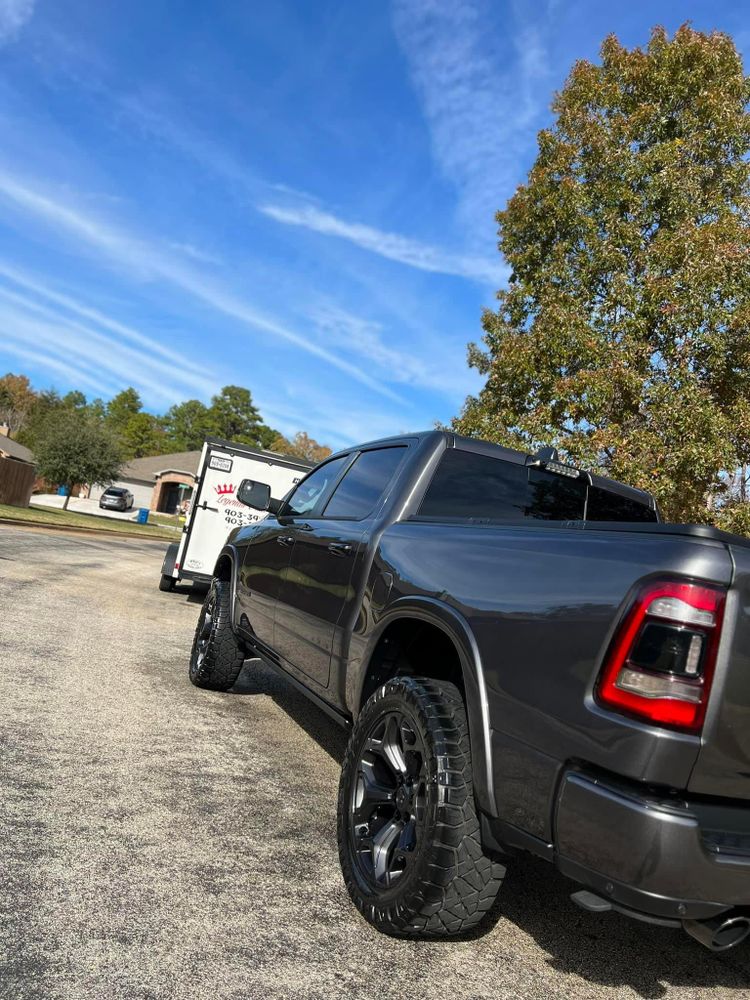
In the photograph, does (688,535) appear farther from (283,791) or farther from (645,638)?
(283,791)

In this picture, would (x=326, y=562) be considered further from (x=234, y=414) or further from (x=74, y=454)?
(x=234, y=414)

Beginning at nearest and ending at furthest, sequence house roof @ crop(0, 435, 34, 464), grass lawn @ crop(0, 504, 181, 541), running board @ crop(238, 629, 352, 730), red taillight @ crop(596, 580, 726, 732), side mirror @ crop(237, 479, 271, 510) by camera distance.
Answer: red taillight @ crop(596, 580, 726, 732)
running board @ crop(238, 629, 352, 730)
side mirror @ crop(237, 479, 271, 510)
grass lawn @ crop(0, 504, 181, 541)
house roof @ crop(0, 435, 34, 464)

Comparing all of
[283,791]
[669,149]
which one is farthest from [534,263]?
[283,791]

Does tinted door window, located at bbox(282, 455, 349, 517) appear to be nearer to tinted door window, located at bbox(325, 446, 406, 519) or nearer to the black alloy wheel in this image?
tinted door window, located at bbox(325, 446, 406, 519)

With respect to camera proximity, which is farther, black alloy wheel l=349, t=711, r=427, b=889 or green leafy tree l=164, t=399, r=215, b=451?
green leafy tree l=164, t=399, r=215, b=451

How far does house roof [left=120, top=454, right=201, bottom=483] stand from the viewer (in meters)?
70.6

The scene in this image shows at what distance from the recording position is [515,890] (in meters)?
3.51

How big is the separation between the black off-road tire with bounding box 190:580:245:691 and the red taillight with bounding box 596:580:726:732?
13.5 feet

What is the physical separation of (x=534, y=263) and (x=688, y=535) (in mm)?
13859

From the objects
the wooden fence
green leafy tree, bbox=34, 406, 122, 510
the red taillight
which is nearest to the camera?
the red taillight

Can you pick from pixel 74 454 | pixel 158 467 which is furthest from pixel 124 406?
pixel 74 454

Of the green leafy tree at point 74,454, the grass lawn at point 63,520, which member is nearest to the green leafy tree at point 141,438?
the green leafy tree at point 74,454

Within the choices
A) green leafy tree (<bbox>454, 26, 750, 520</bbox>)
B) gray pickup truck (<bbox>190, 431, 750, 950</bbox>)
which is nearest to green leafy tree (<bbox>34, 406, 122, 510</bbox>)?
green leafy tree (<bbox>454, 26, 750, 520</bbox>)

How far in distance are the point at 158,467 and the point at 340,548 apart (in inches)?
2847
